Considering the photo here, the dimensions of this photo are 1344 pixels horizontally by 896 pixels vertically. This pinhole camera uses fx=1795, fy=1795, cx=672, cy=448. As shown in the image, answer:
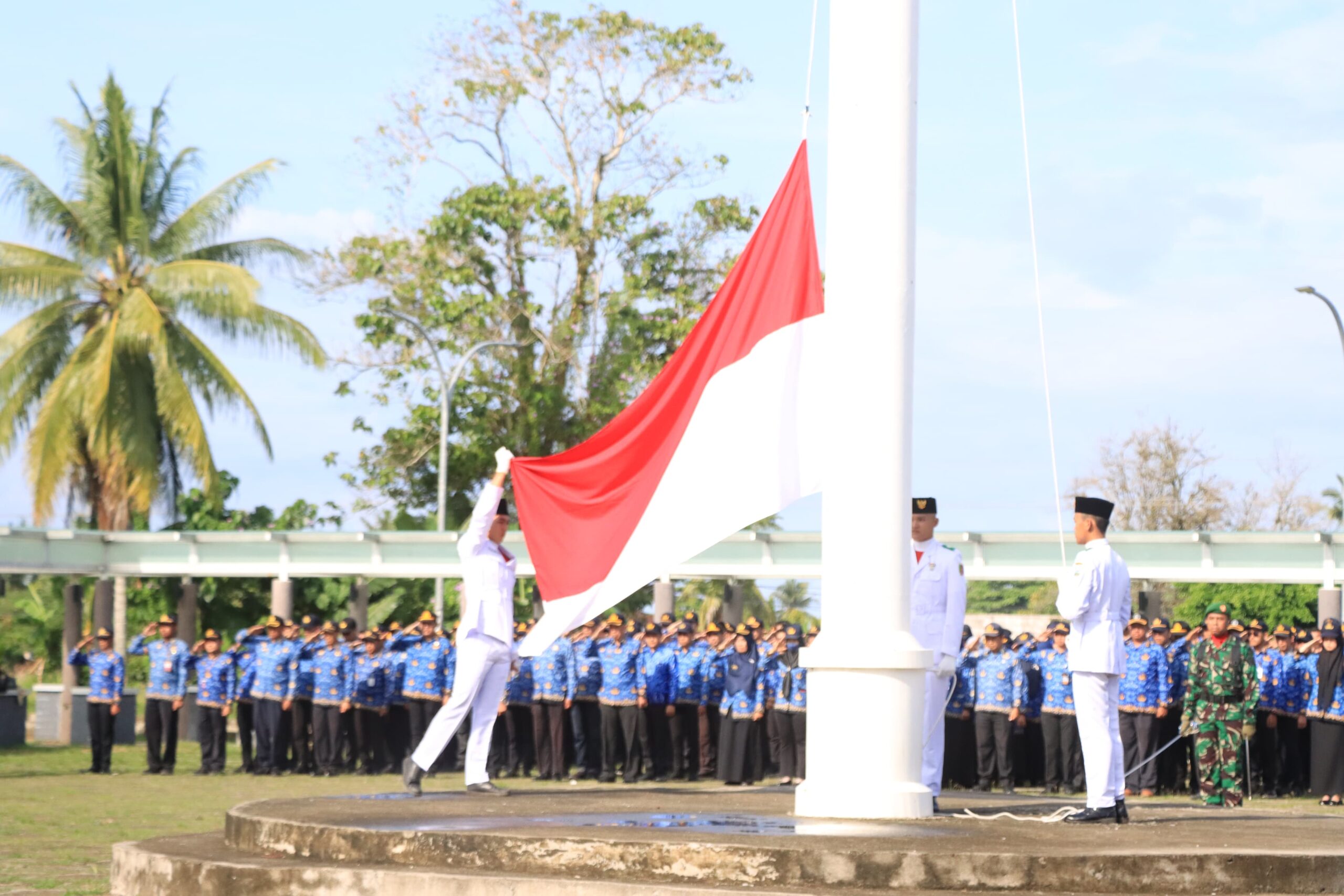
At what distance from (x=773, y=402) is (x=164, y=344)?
23226 mm

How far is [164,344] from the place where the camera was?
3027 centimetres

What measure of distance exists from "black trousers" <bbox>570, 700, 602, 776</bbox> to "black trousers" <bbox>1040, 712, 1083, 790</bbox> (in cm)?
458

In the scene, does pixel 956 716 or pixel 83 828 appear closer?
pixel 83 828

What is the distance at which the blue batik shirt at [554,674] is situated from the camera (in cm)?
1858

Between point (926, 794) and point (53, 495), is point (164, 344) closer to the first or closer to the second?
point (53, 495)

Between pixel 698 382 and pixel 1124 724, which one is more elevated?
pixel 698 382

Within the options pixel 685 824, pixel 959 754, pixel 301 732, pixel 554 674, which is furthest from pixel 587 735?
pixel 685 824

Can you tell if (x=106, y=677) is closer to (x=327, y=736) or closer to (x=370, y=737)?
(x=327, y=736)

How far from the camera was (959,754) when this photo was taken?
1728cm

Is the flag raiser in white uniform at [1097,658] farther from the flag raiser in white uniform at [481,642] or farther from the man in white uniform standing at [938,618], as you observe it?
the flag raiser in white uniform at [481,642]

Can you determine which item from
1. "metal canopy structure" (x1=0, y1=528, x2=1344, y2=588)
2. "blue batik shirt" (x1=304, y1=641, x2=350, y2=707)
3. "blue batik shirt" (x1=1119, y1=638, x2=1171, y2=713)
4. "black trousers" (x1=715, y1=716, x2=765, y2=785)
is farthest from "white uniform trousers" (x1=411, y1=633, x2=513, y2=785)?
"metal canopy structure" (x1=0, y1=528, x2=1344, y2=588)

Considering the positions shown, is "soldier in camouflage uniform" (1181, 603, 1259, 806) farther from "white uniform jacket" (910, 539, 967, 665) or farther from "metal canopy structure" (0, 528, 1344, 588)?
"metal canopy structure" (0, 528, 1344, 588)

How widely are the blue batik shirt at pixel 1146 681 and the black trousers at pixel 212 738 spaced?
379 inches

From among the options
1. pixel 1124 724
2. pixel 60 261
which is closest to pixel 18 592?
pixel 60 261
